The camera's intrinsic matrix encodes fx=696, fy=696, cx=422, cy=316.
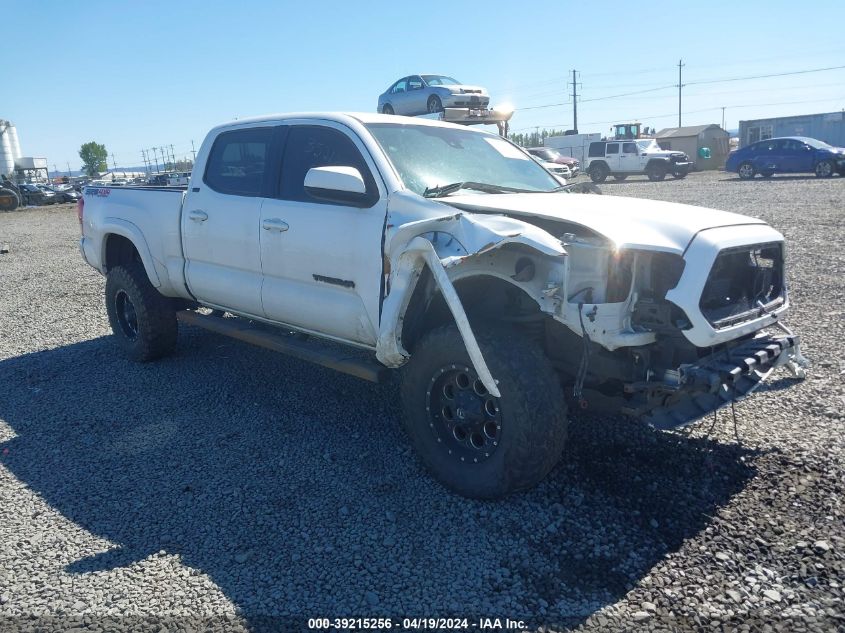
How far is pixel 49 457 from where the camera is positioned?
453 cm

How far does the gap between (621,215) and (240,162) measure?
305cm

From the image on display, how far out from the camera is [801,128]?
41750mm

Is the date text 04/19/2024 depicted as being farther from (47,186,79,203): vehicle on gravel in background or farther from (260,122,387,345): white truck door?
(47,186,79,203): vehicle on gravel in background

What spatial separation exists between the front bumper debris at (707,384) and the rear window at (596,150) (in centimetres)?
3142

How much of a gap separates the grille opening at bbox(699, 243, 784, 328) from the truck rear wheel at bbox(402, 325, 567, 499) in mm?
931

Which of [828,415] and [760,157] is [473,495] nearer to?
[828,415]

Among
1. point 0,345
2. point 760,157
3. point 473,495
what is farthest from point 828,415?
point 760,157

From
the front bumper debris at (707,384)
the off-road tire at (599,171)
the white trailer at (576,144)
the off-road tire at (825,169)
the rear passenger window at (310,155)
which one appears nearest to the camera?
the front bumper debris at (707,384)

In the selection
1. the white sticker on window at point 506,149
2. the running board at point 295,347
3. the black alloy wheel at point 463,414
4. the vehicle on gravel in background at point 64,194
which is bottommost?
the black alloy wheel at point 463,414

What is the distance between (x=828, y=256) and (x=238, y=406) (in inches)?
343

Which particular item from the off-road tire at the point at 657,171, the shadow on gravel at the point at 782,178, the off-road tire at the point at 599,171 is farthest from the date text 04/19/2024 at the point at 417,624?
the off-road tire at the point at 599,171

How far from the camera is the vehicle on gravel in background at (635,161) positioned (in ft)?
104

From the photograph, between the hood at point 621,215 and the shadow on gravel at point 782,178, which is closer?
the hood at point 621,215

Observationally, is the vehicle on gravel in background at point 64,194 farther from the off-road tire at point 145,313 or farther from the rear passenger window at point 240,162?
the rear passenger window at point 240,162
